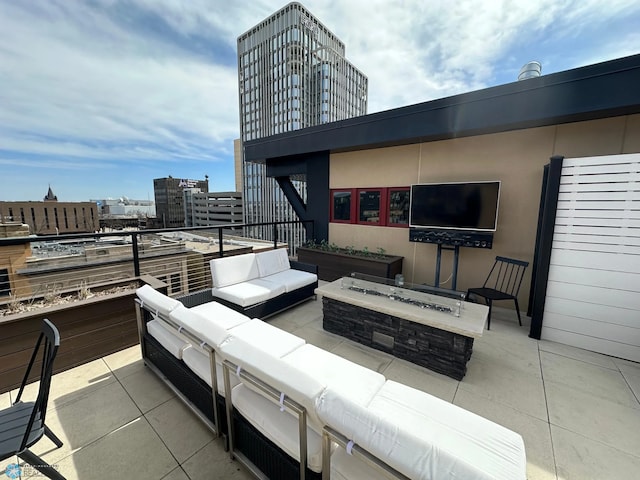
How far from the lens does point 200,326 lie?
1582mm

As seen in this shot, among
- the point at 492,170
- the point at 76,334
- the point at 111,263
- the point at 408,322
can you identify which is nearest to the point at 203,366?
the point at 76,334

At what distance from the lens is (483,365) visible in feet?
8.45

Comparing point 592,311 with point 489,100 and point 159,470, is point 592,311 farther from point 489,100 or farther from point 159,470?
point 159,470

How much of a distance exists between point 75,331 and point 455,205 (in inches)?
204

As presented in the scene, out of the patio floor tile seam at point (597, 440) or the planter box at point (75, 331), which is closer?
the patio floor tile seam at point (597, 440)

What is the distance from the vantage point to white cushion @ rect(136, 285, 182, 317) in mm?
1882

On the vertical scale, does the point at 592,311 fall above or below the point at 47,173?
below

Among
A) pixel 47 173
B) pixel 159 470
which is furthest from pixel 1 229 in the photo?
pixel 47 173

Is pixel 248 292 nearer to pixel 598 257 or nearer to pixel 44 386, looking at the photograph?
pixel 44 386

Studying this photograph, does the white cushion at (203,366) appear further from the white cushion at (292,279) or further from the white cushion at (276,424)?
the white cushion at (292,279)

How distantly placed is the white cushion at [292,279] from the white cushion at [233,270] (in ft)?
0.84

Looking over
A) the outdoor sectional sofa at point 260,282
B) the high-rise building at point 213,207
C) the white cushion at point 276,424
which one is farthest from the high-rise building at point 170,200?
the white cushion at point 276,424

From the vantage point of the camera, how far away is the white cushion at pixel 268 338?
6.37ft

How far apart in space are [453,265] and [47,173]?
2013 inches
